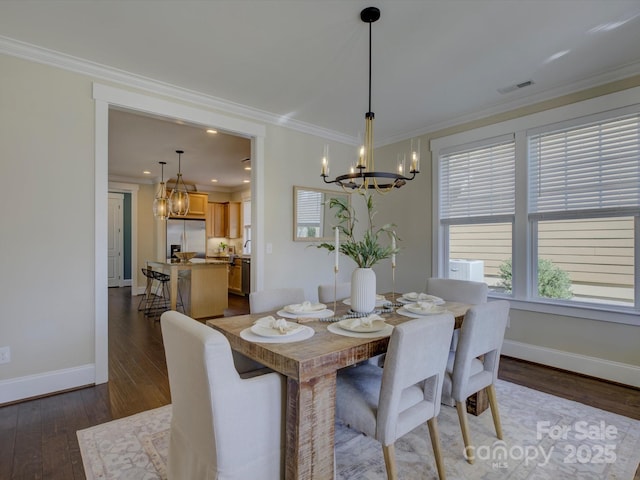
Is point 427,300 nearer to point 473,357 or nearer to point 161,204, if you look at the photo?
point 473,357

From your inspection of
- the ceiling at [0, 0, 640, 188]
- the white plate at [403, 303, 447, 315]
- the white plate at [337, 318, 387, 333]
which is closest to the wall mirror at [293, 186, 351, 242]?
the ceiling at [0, 0, 640, 188]

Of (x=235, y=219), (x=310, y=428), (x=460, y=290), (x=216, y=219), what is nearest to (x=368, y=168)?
(x=460, y=290)

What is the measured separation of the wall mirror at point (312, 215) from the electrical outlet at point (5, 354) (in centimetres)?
275

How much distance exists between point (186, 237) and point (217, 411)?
22.5ft

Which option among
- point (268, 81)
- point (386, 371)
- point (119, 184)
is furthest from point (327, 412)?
point (119, 184)

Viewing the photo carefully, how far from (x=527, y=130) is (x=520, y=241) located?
114 cm

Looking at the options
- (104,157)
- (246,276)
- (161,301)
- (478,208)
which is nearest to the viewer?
(104,157)

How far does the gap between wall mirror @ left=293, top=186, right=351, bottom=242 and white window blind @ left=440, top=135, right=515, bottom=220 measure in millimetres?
1461

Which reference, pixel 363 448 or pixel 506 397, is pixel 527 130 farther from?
pixel 363 448

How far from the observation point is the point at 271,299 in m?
2.47

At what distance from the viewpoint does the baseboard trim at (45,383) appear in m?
2.47

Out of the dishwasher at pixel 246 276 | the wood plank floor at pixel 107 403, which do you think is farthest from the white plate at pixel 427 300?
the dishwasher at pixel 246 276

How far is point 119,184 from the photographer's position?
291 inches

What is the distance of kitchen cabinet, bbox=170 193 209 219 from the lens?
7583 millimetres
